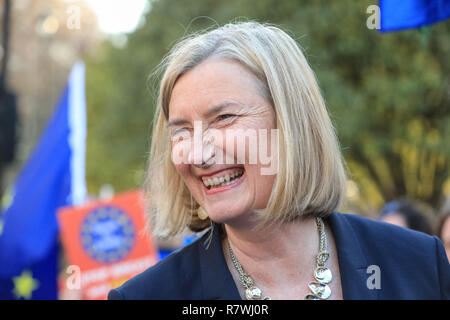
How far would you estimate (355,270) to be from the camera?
7.10 feet

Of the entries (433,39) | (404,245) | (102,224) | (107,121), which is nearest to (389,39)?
(433,39)

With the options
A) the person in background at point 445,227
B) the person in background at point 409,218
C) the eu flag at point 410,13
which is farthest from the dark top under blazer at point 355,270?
the person in background at point 409,218

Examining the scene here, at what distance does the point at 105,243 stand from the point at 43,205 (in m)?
0.94

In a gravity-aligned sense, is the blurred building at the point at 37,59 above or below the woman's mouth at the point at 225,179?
above

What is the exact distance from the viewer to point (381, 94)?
12414 millimetres

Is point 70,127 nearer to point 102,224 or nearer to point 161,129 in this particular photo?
point 102,224

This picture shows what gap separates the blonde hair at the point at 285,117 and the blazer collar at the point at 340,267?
11cm

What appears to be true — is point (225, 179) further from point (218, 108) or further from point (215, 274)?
point (215, 274)

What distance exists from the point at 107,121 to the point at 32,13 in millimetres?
5254

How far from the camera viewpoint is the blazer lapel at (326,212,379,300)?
6.87ft

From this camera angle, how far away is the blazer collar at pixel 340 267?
2.10 m

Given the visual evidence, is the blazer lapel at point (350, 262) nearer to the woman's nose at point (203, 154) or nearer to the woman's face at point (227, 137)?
the woman's face at point (227, 137)

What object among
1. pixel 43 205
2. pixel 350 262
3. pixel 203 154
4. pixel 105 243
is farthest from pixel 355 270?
pixel 43 205

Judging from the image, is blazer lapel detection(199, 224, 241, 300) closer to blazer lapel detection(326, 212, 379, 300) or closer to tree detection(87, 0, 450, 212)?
blazer lapel detection(326, 212, 379, 300)
